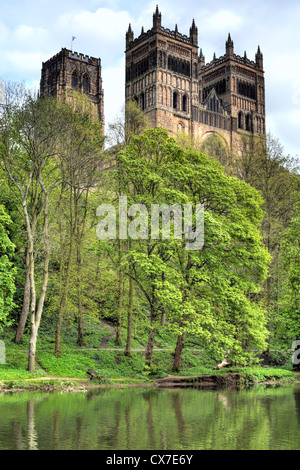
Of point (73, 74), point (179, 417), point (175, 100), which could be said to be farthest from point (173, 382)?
point (73, 74)

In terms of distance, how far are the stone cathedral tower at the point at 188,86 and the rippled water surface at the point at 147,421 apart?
77.4 m

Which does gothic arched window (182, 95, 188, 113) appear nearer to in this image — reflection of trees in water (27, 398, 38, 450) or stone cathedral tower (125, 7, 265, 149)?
stone cathedral tower (125, 7, 265, 149)

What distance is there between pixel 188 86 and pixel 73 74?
2304cm

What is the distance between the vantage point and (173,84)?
102562 millimetres

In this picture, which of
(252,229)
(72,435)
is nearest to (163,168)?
(252,229)

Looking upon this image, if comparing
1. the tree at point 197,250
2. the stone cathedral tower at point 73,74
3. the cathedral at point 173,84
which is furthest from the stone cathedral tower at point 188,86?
the tree at point 197,250

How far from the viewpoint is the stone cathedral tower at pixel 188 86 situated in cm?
10088

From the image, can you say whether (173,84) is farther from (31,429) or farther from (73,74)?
(31,429)

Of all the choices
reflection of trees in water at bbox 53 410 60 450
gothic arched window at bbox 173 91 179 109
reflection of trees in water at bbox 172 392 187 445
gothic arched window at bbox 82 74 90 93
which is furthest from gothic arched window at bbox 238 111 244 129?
reflection of trees in water at bbox 53 410 60 450

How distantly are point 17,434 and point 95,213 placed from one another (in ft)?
69.0

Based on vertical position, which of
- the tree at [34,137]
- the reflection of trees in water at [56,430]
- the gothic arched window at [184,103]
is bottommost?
the reflection of trees in water at [56,430]

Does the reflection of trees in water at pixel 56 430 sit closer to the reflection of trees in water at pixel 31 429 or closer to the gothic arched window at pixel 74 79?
the reflection of trees in water at pixel 31 429

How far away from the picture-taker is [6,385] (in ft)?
80.1
